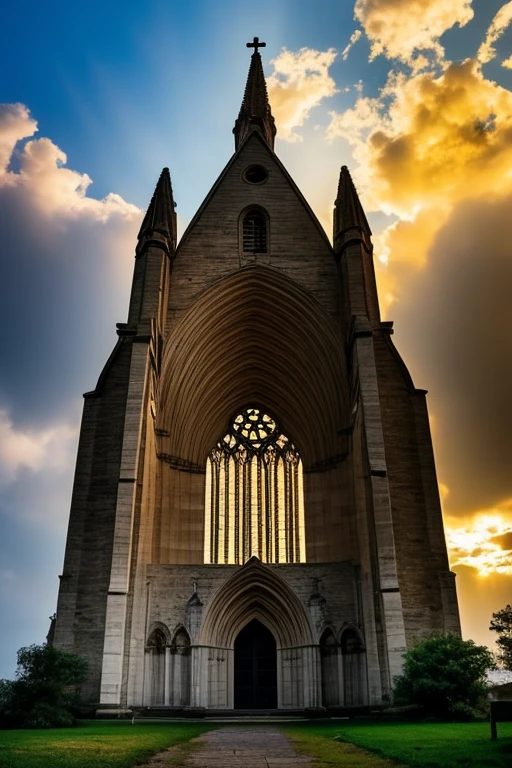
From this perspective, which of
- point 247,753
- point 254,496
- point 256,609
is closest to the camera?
point 247,753

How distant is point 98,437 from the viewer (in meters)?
22.6

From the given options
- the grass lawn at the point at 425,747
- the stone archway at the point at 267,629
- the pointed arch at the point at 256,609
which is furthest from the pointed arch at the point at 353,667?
the grass lawn at the point at 425,747

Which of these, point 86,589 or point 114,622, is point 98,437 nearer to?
point 86,589

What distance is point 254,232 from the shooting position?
91.2 feet

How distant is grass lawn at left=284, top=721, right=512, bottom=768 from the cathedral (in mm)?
7092

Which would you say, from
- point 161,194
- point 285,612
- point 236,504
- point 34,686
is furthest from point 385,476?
point 161,194

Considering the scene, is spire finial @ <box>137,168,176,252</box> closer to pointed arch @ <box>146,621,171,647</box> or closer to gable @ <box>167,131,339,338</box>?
gable @ <box>167,131,339,338</box>

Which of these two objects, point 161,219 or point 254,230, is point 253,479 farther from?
point 161,219

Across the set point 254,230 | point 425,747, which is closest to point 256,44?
point 254,230

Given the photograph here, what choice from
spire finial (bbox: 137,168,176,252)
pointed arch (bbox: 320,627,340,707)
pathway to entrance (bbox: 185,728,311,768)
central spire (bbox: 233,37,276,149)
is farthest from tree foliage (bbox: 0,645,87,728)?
central spire (bbox: 233,37,276,149)

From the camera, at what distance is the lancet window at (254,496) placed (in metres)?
26.0

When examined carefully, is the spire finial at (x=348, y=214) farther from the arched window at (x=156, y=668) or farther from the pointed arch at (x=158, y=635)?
the arched window at (x=156, y=668)

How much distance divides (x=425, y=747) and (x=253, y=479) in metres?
19.4

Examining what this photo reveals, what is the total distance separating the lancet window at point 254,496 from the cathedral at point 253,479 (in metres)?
0.08
